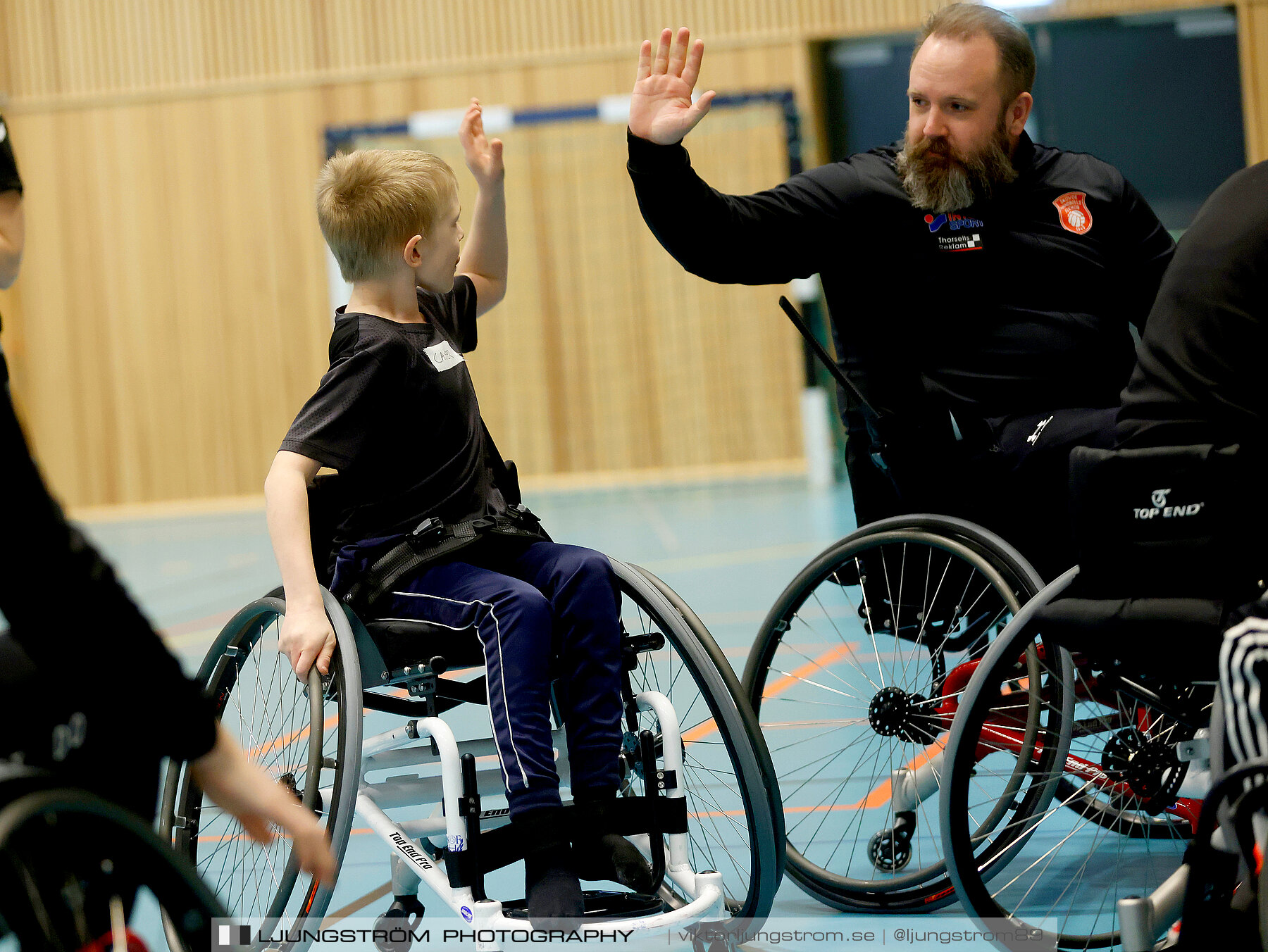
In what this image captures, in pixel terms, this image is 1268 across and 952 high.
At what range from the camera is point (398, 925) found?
203 cm

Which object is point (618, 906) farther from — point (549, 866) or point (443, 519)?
point (443, 519)

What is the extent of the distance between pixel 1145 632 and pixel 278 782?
1.25 meters

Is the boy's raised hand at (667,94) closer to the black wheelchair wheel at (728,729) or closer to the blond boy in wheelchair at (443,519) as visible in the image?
the blond boy in wheelchair at (443,519)

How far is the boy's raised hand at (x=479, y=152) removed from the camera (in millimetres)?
2320

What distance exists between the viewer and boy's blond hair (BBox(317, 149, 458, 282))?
6.79 ft

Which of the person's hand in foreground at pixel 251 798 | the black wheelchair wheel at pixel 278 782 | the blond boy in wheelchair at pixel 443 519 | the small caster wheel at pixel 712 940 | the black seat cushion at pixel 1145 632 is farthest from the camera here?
the small caster wheel at pixel 712 940

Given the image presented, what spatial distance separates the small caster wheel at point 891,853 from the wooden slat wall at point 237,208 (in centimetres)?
765

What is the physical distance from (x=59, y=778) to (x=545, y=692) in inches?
33.9

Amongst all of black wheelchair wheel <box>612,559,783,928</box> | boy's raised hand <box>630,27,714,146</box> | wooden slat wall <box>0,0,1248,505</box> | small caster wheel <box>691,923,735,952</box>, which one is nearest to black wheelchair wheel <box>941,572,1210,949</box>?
black wheelchair wheel <box>612,559,783,928</box>

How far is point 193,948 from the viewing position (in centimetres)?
119

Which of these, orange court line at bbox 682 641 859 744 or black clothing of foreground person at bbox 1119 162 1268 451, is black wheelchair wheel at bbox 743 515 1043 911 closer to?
black clothing of foreground person at bbox 1119 162 1268 451

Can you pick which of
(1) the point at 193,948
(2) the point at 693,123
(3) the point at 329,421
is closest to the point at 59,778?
(1) the point at 193,948

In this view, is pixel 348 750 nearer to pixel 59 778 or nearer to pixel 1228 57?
pixel 59 778

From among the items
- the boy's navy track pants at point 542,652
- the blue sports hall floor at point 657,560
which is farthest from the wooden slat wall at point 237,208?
the boy's navy track pants at point 542,652
